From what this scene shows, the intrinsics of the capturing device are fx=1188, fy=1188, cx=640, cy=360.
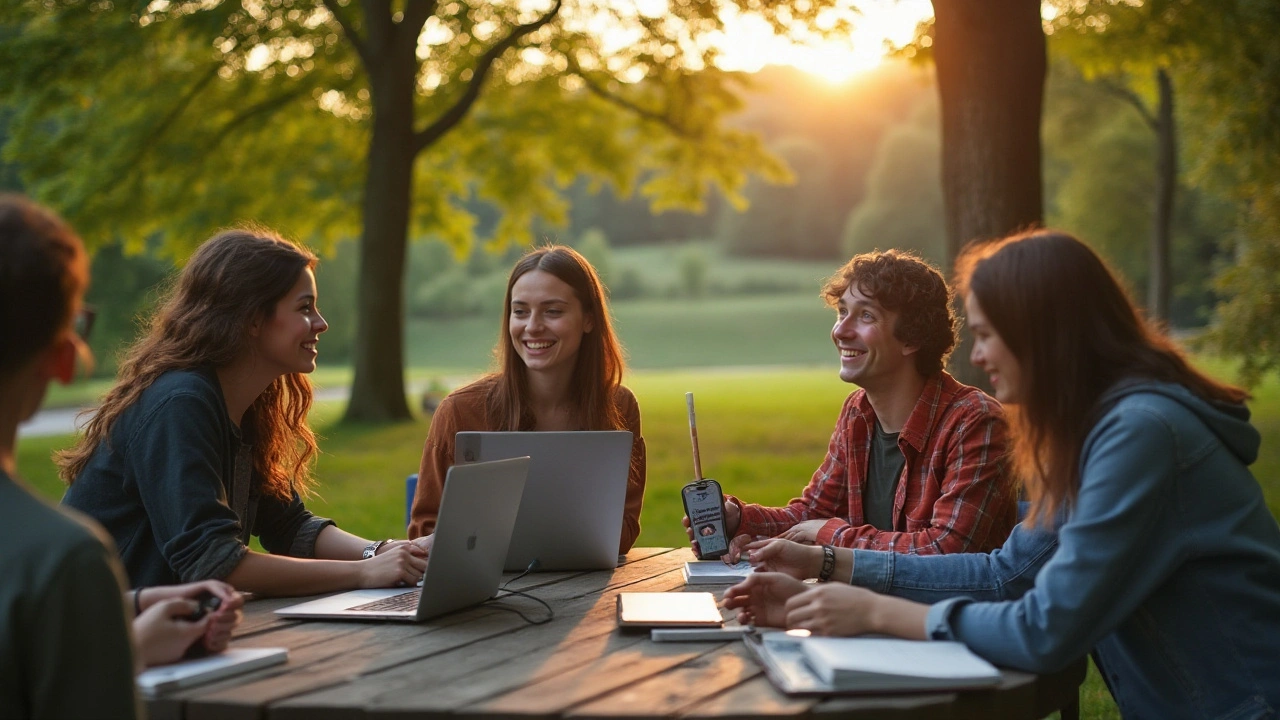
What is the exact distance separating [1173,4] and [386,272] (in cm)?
912

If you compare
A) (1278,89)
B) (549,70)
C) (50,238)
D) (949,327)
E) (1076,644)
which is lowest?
(1076,644)

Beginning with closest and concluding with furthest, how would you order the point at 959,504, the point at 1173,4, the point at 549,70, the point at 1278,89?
the point at 959,504 < the point at 1173,4 < the point at 1278,89 < the point at 549,70

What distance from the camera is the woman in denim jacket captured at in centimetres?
224

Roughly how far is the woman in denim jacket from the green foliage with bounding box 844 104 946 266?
212ft

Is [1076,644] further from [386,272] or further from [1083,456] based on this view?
[386,272]

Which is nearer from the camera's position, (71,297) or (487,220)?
(71,297)

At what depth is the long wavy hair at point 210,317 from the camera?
9.84ft

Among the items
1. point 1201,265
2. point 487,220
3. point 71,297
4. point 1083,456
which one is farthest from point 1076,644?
point 487,220

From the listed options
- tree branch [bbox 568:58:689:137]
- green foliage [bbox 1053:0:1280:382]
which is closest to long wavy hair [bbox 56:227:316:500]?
green foliage [bbox 1053:0:1280:382]

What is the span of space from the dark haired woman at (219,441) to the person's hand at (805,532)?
1047 mm

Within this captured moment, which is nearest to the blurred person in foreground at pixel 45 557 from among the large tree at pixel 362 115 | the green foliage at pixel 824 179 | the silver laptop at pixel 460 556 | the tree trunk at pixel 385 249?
the silver laptop at pixel 460 556

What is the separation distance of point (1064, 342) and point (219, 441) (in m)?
1.99

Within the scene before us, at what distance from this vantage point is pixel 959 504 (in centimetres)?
309

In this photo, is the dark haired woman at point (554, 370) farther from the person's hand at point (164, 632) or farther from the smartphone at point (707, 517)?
the person's hand at point (164, 632)
